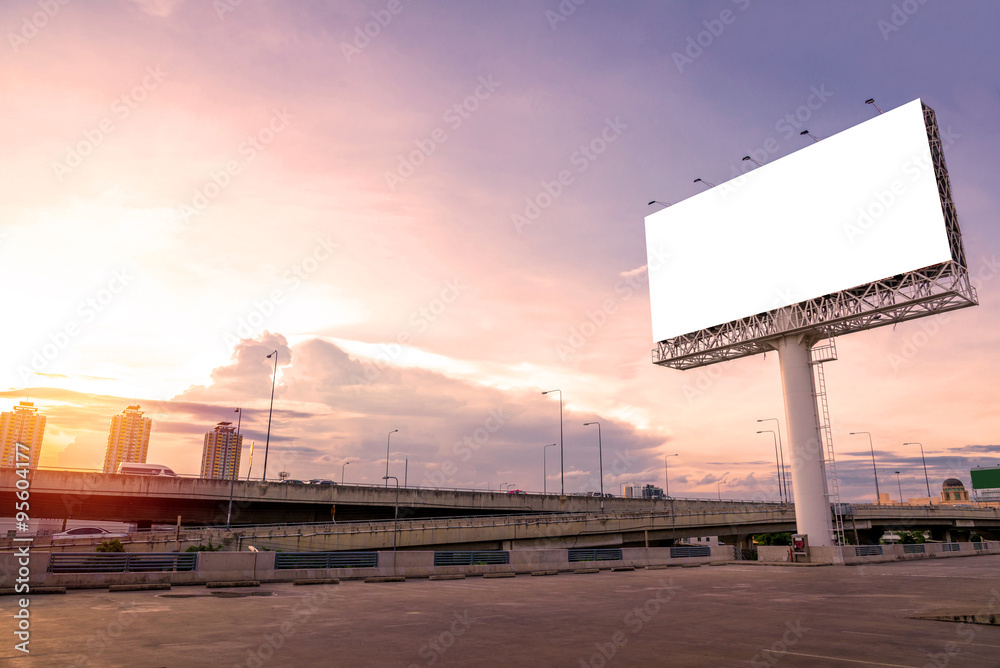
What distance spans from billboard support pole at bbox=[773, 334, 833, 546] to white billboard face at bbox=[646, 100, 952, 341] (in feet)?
15.9

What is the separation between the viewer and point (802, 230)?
4622 centimetres

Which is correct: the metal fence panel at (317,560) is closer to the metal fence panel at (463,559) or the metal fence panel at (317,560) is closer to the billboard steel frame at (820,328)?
the metal fence panel at (463,559)

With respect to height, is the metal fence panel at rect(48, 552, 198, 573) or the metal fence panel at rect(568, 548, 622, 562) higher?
the metal fence panel at rect(48, 552, 198, 573)

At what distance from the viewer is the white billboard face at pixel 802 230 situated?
40062 millimetres

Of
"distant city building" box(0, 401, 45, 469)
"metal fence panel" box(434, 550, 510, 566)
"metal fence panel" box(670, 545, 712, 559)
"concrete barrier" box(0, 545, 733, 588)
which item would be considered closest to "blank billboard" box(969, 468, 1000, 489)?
"metal fence panel" box(670, 545, 712, 559)

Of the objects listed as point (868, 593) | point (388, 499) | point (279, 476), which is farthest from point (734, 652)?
point (279, 476)

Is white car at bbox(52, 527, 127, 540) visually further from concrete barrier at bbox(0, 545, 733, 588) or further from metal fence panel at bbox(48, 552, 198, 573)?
concrete barrier at bbox(0, 545, 733, 588)

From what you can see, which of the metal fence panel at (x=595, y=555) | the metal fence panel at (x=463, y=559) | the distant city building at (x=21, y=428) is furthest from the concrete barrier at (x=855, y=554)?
the distant city building at (x=21, y=428)

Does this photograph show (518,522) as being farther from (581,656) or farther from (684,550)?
(581,656)

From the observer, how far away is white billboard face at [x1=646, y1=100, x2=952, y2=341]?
40062 mm

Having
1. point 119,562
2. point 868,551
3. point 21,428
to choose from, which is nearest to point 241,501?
point 119,562

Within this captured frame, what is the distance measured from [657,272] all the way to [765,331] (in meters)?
12.3

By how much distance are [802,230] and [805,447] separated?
638 inches

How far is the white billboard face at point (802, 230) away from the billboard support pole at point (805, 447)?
4.85 metres
